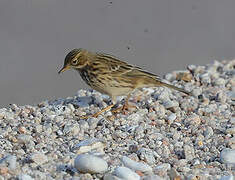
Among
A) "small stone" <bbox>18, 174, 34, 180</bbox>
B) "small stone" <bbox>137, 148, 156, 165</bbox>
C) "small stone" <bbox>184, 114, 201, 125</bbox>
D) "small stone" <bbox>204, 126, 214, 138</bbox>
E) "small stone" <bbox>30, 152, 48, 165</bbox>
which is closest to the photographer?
"small stone" <bbox>18, 174, 34, 180</bbox>

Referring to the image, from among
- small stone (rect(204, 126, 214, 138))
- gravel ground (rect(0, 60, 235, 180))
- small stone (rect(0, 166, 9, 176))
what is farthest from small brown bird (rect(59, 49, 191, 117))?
small stone (rect(0, 166, 9, 176))

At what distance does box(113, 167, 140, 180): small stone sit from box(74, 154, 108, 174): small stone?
0.15 meters

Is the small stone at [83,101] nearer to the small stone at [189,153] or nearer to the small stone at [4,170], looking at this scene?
the small stone at [189,153]

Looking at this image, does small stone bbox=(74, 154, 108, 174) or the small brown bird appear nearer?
small stone bbox=(74, 154, 108, 174)

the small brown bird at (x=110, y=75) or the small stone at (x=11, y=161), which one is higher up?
the small brown bird at (x=110, y=75)

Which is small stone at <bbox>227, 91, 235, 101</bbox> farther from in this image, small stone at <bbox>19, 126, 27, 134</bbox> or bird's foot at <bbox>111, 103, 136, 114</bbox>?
small stone at <bbox>19, 126, 27, 134</bbox>

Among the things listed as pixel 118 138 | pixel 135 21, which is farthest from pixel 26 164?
pixel 135 21

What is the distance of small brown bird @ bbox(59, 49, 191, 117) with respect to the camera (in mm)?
10102

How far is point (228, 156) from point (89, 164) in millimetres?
1775

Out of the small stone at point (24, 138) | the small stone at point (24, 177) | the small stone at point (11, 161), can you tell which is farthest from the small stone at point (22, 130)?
the small stone at point (24, 177)

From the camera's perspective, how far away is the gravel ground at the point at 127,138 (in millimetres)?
7355

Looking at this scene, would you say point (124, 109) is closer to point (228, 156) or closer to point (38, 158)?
point (228, 156)

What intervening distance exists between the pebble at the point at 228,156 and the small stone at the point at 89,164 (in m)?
1.51

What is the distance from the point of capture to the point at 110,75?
1023cm
